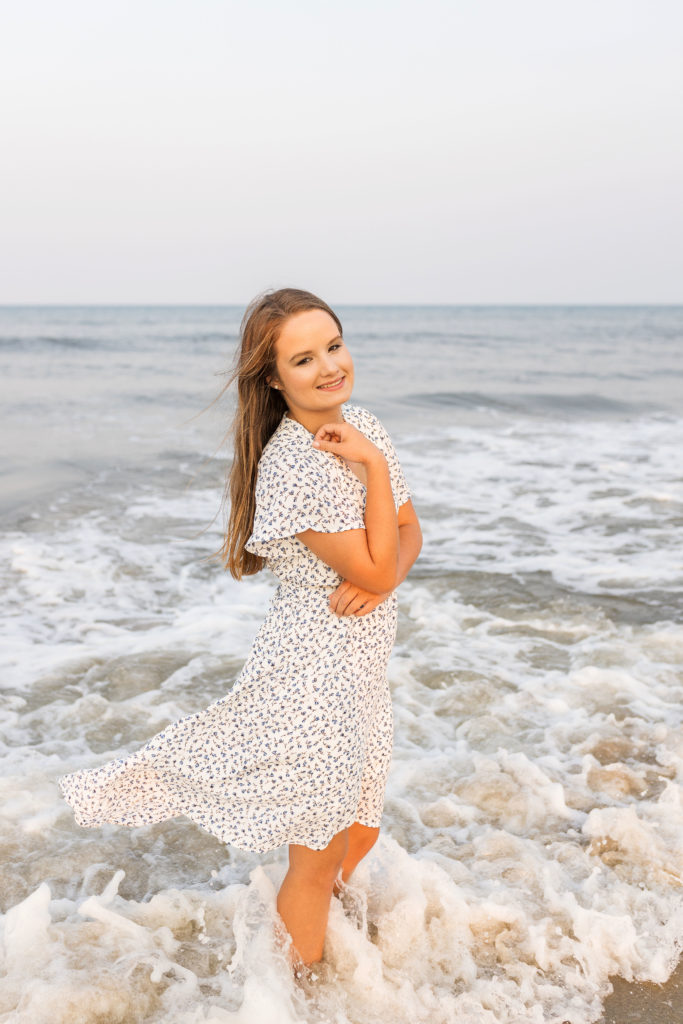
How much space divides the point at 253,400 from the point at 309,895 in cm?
140

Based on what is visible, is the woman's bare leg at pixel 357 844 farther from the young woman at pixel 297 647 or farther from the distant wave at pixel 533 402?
the distant wave at pixel 533 402

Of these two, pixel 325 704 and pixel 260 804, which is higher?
pixel 325 704

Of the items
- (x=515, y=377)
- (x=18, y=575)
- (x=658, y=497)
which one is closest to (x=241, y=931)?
(x=18, y=575)

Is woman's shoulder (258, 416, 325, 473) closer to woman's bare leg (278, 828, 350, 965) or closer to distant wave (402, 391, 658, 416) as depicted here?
woman's bare leg (278, 828, 350, 965)

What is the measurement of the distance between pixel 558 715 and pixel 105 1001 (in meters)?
2.55

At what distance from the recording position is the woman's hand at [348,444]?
228cm

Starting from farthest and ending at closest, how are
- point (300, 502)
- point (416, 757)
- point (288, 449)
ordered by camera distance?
point (416, 757) < point (288, 449) < point (300, 502)

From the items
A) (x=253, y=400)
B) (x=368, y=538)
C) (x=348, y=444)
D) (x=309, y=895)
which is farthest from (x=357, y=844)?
(x=253, y=400)

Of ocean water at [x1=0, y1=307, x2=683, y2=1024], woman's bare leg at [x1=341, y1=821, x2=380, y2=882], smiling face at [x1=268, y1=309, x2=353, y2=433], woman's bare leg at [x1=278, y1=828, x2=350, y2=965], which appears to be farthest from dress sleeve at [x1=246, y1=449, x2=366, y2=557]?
ocean water at [x1=0, y1=307, x2=683, y2=1024]

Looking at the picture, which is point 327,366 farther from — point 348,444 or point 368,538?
point 368,538

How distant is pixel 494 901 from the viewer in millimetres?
2852

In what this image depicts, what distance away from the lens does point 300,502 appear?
2.24m

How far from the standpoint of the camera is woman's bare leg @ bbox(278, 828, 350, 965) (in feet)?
7.86

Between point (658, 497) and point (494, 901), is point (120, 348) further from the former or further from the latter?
Answer: point (494, 901)
